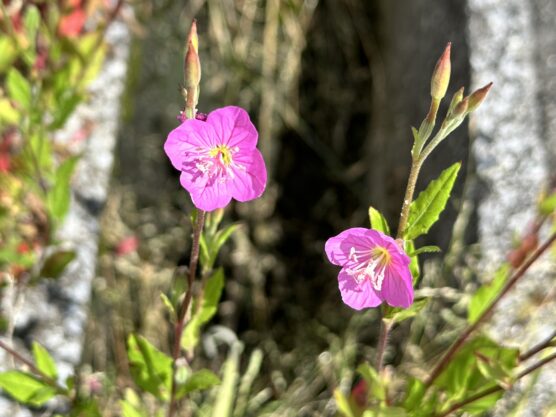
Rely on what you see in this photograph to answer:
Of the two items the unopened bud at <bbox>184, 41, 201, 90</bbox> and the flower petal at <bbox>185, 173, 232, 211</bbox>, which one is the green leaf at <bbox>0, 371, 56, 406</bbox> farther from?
the unopened bud at <bbox>184, 41, 201, 90</bbox>

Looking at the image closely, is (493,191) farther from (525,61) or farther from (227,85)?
(227,85)

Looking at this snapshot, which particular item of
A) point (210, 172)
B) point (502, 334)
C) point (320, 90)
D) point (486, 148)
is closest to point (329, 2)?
point (320, 90)

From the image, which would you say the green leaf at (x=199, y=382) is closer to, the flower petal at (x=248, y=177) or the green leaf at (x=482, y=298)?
the flower petal at (x=248, y=177)

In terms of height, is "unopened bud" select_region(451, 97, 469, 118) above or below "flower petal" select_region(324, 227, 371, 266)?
above

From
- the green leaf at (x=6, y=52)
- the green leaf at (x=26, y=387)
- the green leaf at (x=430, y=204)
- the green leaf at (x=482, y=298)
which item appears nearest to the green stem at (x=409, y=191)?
the green leaf at (x=430, y=204)

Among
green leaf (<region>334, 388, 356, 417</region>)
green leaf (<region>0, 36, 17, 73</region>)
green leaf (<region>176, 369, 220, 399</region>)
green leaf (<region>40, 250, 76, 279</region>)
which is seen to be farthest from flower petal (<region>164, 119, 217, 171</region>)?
green leaf (<region>0, 36, 17, 73</region>)

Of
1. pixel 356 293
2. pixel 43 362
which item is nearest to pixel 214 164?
pixel 356 293
